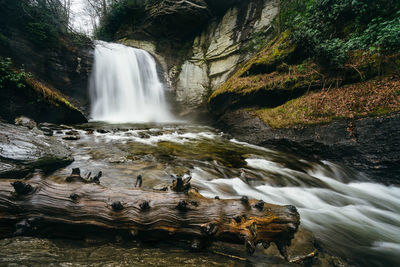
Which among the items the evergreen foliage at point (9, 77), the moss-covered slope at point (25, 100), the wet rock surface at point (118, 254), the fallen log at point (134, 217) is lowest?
the wet rock surface at point (118, 254)

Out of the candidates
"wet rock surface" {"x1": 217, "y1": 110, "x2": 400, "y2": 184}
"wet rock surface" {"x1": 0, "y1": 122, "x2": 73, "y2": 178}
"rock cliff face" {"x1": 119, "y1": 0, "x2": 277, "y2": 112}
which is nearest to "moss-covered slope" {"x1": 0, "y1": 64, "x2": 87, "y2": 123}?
"wet rock surface" {"x1": 0, "y1": 122, "x2": 73, "y2": 178}

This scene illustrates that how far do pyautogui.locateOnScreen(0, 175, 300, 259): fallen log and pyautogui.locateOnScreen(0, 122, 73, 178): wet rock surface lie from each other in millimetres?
1377

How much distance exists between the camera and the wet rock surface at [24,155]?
8.99 ft

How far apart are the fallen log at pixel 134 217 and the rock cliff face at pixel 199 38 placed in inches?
589

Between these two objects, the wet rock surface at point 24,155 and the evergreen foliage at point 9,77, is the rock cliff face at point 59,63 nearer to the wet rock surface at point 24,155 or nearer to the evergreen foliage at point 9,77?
the evergreen foliage at point 9,77

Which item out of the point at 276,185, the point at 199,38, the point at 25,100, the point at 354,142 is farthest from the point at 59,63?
the point at 354,142

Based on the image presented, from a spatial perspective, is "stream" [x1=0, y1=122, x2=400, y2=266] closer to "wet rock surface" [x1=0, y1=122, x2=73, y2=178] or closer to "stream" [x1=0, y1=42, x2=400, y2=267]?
"stream" [x1=0, y1=42, x2=400, y2=267]

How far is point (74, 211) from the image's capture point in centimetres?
167

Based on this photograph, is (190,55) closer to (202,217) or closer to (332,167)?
(332,167)

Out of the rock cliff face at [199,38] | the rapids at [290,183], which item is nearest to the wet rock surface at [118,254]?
the rapids at [290,183]

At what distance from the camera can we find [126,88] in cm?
1670

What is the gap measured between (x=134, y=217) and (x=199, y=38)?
22.5 m

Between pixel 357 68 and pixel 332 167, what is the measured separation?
384cm

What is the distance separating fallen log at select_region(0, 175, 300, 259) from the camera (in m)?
1.61
